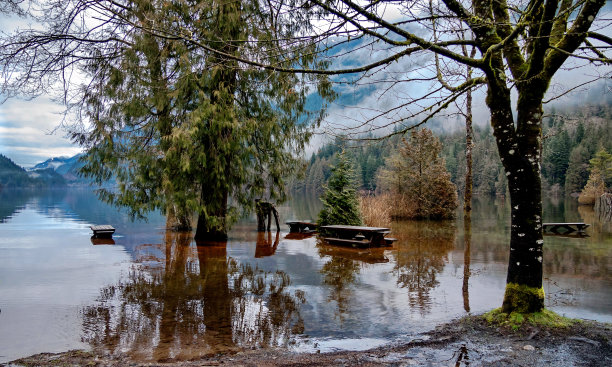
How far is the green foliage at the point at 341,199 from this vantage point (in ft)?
53.5

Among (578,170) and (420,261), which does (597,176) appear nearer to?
(578,170)

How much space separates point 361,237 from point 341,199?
2.96m

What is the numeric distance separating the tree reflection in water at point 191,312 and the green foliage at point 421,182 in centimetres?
1877

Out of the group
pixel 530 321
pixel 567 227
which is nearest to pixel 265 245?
pixel 530 321

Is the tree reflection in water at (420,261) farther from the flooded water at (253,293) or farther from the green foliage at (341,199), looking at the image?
the green foliage at (341,199)

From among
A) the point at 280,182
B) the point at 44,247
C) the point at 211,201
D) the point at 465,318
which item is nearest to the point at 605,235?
the point at 280,182

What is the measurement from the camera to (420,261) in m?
11.0

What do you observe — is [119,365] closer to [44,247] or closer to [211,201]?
[211,201]

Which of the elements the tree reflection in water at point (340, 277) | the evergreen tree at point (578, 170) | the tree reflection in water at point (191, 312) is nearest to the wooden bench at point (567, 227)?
the tree reflection in water at point (340, 277)

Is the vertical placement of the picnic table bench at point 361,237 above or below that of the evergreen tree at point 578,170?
below

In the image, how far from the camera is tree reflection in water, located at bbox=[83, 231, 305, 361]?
5.04 metres

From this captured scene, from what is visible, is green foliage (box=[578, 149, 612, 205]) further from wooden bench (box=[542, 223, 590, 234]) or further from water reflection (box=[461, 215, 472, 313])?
water reflection (box=[461, 215, 472, 313])

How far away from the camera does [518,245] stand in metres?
5.34

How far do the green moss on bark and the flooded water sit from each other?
3.38ft
